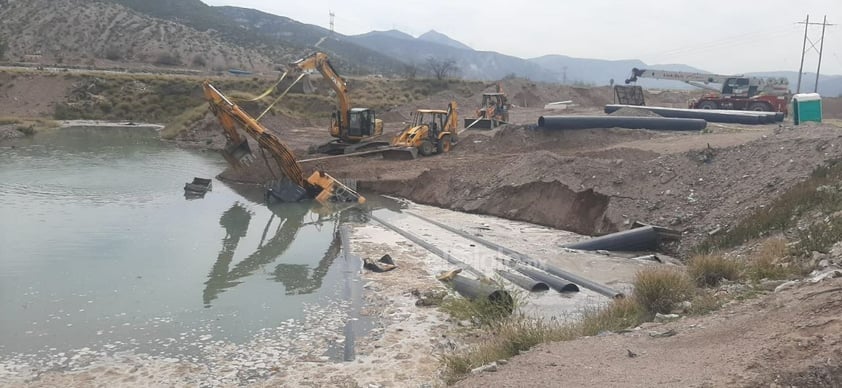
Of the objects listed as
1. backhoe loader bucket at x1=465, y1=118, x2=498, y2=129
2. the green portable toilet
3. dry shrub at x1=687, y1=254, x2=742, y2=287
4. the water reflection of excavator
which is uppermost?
the green portable toilet

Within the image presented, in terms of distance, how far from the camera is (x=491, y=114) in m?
35.2

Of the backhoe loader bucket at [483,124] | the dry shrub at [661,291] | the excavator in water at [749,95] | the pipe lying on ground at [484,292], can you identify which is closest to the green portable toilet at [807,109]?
the excavator in water at [749,95]

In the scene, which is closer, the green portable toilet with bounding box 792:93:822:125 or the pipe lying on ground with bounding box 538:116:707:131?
the green portable toilet with bounding box 792:93:822:125

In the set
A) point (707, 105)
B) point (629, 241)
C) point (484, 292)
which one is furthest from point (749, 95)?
point (484, 292)

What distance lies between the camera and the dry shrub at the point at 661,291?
27.1 ft

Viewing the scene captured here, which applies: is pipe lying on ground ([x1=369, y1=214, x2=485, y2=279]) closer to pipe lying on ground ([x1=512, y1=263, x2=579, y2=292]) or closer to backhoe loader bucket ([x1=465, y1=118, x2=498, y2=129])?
pipe lying on ground ([x1=512, y1=263, x2=579, y2=292])

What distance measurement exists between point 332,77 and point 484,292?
18.0m

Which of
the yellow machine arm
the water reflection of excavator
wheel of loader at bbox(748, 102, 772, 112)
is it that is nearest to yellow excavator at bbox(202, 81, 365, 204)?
the water reflection of excavator

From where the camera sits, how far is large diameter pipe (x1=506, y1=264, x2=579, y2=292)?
437 inches

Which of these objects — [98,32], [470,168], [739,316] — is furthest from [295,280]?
[98,32]

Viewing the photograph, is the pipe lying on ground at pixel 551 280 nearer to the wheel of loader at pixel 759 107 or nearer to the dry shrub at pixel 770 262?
the dry shrub at pixel 770 262

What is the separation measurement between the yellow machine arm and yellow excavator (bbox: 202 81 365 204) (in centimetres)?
350

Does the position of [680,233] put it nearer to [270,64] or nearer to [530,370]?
[530,370]

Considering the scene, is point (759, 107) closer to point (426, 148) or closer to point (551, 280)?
point (426, 148)
